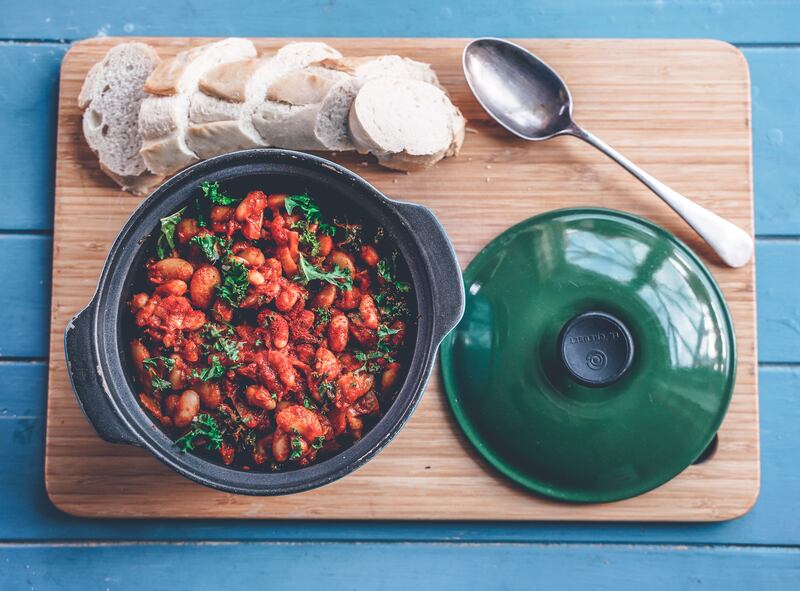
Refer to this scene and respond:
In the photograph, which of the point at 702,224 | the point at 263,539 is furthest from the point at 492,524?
the point at 702,224

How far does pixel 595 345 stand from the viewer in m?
1.17

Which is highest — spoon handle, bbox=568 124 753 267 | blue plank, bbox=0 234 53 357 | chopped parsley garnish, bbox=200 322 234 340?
spoon handle, bbox=568 124 753 267

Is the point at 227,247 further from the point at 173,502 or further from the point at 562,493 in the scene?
the point at 562,493

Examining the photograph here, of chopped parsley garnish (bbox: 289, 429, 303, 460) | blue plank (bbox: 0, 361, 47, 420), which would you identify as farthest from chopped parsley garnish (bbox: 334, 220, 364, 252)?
blue plank (bbox: 0, 361, 47, 420)

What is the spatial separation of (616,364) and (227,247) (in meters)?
0.70

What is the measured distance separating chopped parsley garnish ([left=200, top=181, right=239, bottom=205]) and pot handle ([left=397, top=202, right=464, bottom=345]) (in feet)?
1.04

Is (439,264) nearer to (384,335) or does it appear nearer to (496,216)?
(384,335)

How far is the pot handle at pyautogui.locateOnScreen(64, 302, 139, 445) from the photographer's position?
3.90ft

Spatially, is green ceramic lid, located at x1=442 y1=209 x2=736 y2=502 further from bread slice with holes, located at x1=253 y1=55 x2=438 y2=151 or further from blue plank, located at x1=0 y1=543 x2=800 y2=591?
bread slice with holes, located at x1=253 y1=55 x2=438 y2=151

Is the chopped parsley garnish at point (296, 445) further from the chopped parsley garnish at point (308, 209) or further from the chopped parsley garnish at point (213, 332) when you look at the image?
the chopped parsley garnish at point (308, 209)

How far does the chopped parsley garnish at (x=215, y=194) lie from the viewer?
124cm

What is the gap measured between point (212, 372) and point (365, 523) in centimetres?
55

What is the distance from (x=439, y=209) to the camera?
149 cm

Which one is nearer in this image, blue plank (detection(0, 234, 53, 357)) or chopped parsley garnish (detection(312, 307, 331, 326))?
chopped parsley garnish (detection(312, 307, 331, 326))
